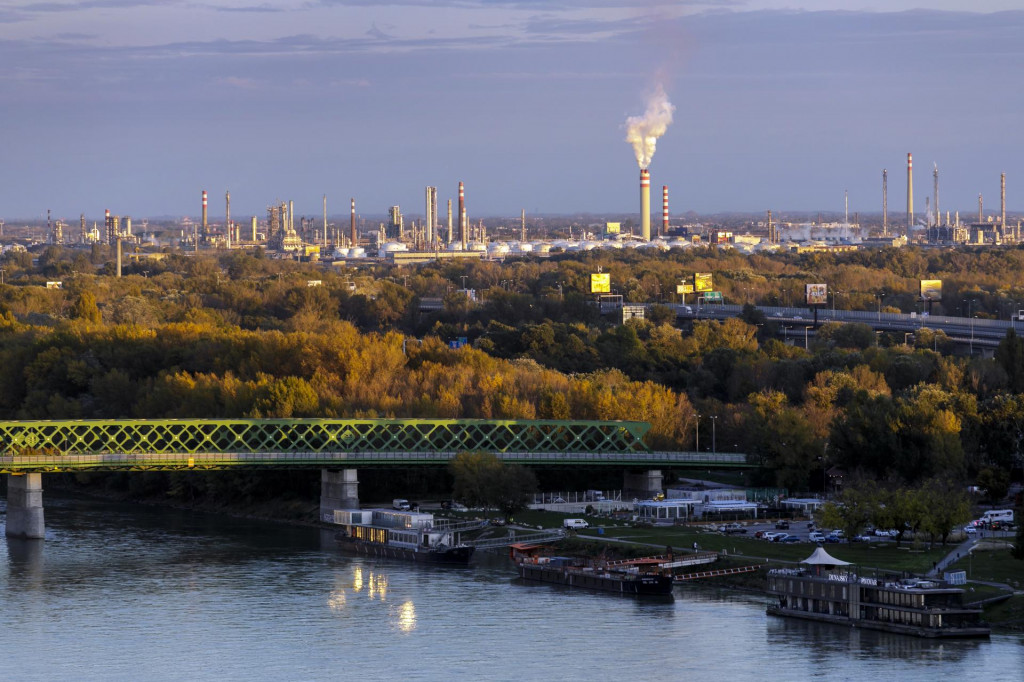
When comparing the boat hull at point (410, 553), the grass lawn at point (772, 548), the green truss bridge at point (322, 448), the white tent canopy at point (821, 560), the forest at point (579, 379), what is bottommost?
the boat hull at point (410, 553)

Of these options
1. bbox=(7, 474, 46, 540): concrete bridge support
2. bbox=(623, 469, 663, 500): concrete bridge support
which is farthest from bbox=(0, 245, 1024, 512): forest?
bbox=(7, 474, 46, 540): concrete bridge support

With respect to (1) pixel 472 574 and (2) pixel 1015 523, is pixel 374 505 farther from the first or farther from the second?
(2) pixel 1015 523

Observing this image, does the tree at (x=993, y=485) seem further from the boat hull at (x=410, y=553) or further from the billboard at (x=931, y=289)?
the billboard at (x=931, y=289)

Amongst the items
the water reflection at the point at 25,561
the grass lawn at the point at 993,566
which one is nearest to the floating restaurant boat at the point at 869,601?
the grass lawn at the point at 993,566

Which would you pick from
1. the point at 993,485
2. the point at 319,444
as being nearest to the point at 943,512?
the point at 993,485

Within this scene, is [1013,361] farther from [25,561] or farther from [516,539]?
[25,561]

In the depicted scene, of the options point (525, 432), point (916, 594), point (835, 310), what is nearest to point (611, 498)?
point (525, 432)
